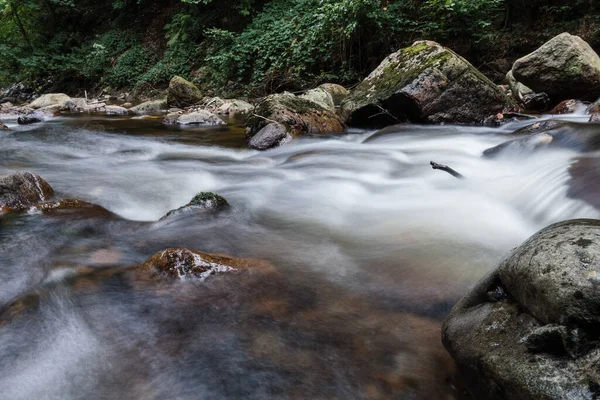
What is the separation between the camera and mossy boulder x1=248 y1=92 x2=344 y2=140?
768 cm

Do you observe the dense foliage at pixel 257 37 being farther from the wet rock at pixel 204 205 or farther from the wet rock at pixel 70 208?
the wet rock at pixel 70 208

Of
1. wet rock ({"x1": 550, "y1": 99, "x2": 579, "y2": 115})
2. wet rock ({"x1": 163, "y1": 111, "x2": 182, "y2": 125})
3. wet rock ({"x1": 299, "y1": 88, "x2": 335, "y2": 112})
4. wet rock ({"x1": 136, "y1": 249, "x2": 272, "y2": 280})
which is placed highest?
wet rock ({"x1": 299, "y1": 88, "x2": 335, "y2": 112})

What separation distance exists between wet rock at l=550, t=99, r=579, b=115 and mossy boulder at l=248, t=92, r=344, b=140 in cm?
437

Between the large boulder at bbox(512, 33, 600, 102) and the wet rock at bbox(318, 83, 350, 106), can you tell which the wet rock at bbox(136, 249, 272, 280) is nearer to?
the large boulder at bbox(512, 33, 600, 102)

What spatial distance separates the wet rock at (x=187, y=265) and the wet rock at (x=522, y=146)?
4.21m

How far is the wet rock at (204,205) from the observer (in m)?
3.92

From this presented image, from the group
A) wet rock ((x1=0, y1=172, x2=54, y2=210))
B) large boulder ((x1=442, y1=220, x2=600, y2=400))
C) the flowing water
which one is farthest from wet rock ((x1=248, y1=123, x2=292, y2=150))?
large boulder ((x1=442, y1=220, x2=600, y2=400))

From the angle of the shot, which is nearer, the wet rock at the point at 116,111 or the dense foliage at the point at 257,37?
the dense foliage at the point at 257,37

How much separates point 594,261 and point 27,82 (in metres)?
28.0

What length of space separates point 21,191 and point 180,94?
10.2m

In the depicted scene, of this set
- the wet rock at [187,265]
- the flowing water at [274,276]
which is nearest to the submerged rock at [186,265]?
the wet rock at [187,265]

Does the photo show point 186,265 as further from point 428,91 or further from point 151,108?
point 151,108

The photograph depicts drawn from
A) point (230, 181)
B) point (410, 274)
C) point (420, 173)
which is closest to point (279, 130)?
point (230, 181)

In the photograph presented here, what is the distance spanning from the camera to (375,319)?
232 centimetres
